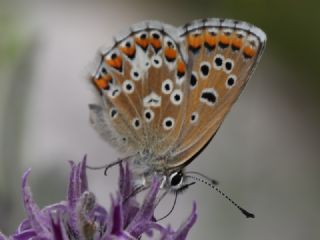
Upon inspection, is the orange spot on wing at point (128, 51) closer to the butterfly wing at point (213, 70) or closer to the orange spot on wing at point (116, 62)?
the orange spot on wing at point (116, 62)

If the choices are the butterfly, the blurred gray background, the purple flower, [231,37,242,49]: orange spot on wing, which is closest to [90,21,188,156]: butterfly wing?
the butterfly

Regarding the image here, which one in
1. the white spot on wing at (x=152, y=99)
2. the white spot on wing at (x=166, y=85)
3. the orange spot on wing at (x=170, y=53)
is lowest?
the white spot on wing at (x=152, y=99)

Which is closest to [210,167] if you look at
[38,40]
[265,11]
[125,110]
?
[265,11]

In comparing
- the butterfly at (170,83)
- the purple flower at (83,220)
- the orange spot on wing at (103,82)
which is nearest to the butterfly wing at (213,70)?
the butterfly at (170,83)

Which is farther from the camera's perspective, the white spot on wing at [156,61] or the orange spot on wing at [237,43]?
the white spot on wing at [156,61]

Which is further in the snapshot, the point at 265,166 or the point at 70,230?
the point at 265,166

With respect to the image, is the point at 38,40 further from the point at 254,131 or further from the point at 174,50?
the point at 254,131
